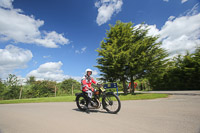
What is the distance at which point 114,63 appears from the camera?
38.9 feet

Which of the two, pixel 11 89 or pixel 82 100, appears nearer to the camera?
pixel 82 100

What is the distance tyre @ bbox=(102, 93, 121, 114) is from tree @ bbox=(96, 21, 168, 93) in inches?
297

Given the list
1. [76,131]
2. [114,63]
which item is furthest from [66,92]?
[76,131]

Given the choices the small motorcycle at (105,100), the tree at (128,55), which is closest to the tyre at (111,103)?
the small motorcycle at (105,100)

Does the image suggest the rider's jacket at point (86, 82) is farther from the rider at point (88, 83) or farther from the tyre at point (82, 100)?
the tyre at point (82, 100)

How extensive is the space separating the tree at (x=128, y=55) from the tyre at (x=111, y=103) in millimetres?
7545

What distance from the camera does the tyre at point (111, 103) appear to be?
171 inches

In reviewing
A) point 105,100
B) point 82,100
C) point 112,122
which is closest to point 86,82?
point 82,100

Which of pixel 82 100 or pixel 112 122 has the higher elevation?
pixel 82 100

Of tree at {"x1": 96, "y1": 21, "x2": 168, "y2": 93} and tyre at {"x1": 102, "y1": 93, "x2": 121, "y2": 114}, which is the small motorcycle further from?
tree at {"x1": 96, "y1": 21, "x2": 168, "y2": 93}

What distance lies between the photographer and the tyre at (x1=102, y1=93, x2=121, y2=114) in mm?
4344

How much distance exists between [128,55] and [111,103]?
8146mm

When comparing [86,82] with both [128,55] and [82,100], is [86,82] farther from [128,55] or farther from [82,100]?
[128,55]

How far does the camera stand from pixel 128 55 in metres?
11.7
